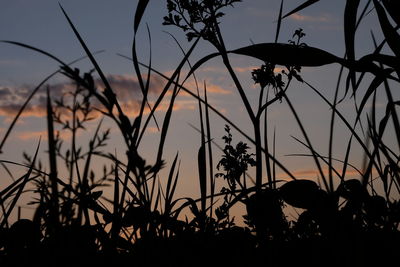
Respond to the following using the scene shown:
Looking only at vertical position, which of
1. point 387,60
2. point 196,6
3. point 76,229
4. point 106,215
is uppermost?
point 196,6

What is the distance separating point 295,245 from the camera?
1.85 m

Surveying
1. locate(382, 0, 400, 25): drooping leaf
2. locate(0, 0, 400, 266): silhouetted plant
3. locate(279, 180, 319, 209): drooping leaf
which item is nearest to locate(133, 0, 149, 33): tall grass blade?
locate(0, 0, 400, 266): silhouetted plant

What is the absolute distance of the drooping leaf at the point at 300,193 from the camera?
2.05 meters

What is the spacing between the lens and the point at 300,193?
2.07 meters

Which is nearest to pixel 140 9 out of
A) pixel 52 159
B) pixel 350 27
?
pixel 350 27

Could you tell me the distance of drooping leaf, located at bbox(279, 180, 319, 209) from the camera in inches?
80.8

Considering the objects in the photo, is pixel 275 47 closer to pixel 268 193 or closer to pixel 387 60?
pixel 387 60

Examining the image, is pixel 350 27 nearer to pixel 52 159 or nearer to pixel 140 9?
pixel 140 9

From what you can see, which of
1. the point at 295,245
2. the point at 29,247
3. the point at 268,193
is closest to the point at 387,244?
the point at 295,245

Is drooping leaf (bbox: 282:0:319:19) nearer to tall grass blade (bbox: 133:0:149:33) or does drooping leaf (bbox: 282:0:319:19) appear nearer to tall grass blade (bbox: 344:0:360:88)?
tall grass blade (bbox: 344:0:360:88)

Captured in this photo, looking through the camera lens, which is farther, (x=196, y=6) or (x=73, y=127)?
(x=196, y=6)

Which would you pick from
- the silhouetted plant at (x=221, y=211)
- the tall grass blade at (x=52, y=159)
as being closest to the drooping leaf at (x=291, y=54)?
the silhouetted plant at (x=221, y=211)

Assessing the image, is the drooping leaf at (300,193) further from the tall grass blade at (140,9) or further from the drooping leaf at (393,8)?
the tall grass blade at (140,9)

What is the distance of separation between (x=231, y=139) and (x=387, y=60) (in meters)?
2.14
